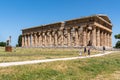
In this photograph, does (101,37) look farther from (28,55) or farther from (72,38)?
(28,55)

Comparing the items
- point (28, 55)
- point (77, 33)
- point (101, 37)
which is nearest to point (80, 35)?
point (77, 33)

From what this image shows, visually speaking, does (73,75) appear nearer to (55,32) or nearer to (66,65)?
(66,65)

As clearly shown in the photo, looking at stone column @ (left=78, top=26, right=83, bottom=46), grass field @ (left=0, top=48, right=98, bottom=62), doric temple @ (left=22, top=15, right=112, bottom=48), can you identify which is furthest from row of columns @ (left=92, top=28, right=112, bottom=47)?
grass field @ (left=0, top=48, right=98, bottom=62)

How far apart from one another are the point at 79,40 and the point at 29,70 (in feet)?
199

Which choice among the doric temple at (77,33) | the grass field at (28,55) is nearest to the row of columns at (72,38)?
the doric temple at (77,33)

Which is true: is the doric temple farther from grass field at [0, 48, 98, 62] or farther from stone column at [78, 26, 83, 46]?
grass field at [0, 48, 98, 62]

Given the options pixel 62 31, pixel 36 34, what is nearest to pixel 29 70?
pixel 62 31

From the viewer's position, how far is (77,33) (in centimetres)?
7719

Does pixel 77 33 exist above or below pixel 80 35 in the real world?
above

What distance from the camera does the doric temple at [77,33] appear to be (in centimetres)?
7219

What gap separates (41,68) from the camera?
1759 cm

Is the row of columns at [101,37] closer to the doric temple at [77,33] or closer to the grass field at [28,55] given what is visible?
the doric temple at [77,33]

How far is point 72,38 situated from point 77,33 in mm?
2766

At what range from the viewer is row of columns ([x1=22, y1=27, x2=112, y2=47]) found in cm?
7350
